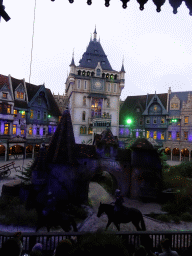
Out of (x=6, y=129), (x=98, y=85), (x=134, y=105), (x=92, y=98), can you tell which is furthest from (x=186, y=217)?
(x=134, y=105)

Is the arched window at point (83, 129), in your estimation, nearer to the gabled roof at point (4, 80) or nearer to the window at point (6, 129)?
the window at point (6, 129)

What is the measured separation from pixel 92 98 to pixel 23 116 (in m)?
16.0

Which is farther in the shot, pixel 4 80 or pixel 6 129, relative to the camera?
pixel 4 80

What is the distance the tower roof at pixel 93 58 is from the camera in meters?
42.7

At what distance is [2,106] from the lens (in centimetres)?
3095

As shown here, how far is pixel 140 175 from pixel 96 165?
3.90 meters

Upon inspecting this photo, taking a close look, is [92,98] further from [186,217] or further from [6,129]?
[186,217]

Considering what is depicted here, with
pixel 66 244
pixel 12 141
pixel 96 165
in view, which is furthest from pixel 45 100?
pixel 66 244

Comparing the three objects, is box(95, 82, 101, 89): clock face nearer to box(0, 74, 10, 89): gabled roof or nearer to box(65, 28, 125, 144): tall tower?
box(65, 28, 125, 144): tall tower

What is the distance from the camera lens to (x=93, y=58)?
43906 millimetres

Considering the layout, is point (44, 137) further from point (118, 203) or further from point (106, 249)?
point (106, 249)

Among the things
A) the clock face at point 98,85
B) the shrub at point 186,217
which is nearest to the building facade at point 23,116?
the clock face at point 98,85

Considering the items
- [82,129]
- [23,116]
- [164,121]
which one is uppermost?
[164,121]

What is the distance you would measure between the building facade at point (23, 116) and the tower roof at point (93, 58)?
13.0 m
